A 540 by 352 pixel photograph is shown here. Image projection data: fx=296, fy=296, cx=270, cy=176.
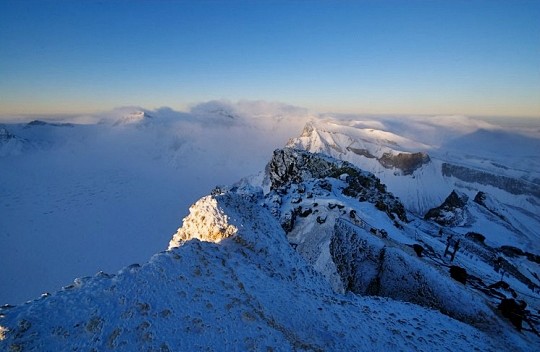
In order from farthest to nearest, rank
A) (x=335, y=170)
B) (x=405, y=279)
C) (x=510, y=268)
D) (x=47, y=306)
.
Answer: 1. (x=335, y=170)
2. (x=510, y=268)
3. (x=405, y=279)
4. (x=47, y=306)

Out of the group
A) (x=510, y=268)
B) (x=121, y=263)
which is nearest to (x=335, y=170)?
(x=510, y=268)

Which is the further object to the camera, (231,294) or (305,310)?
(305,310)

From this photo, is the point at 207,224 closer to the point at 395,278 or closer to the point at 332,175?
the point at 395,278

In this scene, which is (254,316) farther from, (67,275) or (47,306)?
(67,275)

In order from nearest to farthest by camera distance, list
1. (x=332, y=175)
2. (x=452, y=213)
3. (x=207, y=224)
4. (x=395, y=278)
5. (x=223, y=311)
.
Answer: (x=223, y=311)
(x=207, y=224)
(x=395, y=278)
(x=332, y=175)
(x=452, y=213)

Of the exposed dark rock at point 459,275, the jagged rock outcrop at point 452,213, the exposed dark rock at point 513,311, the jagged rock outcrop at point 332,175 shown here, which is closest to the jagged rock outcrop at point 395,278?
the exposed dark rock at point 513,311

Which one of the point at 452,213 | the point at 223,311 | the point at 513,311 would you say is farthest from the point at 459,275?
the point at 452,213

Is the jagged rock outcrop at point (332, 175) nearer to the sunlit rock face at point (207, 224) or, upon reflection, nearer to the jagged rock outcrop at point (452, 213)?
the sunlit rock face at point (207, 224)

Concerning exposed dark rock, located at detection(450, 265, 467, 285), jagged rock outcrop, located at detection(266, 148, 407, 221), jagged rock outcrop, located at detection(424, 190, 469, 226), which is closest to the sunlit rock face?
exposed dark rock, located at detection(450, 265, 467, 285)
